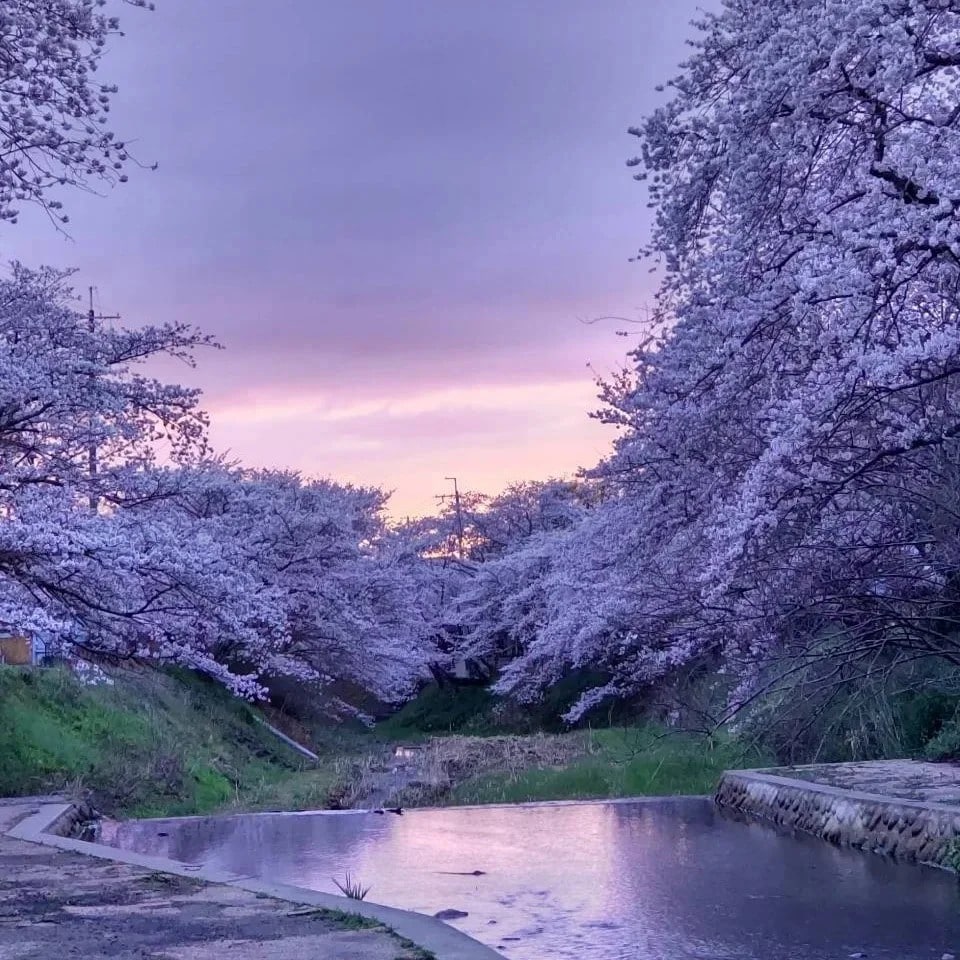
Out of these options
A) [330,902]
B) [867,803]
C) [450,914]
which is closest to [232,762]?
[867,803]

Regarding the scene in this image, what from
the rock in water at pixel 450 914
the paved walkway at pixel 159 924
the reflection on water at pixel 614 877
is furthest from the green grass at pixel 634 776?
the paved walkway at pixel 159 924

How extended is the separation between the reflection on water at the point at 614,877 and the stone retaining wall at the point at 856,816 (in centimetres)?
22

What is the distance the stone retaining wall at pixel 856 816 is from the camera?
33.7 ft

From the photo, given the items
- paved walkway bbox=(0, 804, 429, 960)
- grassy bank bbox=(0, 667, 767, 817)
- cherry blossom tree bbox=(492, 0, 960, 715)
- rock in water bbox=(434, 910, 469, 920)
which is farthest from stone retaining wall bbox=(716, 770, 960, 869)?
paved walkway bbox=(0, 804, 429, 960)

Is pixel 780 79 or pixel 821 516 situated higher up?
pixel 780 79

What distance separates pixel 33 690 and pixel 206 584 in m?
9.35

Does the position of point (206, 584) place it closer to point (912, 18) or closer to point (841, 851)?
point (841, 851)

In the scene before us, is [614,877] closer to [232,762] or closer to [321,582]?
[232,762]

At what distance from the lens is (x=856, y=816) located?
37.9ft

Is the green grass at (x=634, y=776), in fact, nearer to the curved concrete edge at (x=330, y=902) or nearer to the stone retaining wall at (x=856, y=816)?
the stone retaining wall at (x=856, y=816)

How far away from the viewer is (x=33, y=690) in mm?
22422

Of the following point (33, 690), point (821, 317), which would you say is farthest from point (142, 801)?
point (821, 317)

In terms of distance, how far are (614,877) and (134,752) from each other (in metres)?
13.9

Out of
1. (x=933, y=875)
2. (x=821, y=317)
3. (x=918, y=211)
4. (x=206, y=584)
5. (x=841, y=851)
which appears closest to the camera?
(x=918, y=211)
